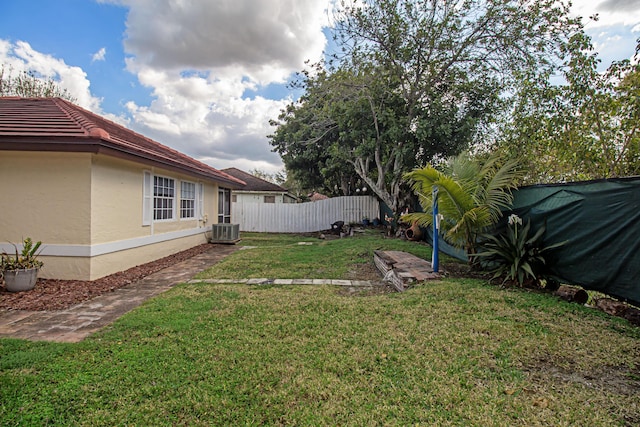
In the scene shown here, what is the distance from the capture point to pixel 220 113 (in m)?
14.6

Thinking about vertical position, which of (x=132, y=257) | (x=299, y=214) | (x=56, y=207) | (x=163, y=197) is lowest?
(x=132, y=257)

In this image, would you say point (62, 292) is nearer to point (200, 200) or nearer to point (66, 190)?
point (66, 190)

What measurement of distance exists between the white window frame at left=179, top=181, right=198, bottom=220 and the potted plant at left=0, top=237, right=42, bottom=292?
427 cm

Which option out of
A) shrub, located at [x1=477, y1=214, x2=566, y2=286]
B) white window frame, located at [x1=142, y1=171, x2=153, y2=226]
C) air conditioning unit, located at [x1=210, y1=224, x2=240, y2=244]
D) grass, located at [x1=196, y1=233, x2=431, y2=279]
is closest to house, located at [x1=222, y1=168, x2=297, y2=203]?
air conditioning unit, located at [x1=210, y1=224, x2=240, y2=244]

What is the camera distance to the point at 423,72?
10.4m

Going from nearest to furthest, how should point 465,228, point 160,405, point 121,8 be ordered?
point 160,405 → point 465,228 → point 121,8

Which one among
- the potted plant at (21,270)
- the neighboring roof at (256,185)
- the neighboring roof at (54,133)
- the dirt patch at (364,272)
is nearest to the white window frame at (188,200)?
the neighboring roof at (54,133)

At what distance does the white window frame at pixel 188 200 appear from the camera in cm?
925

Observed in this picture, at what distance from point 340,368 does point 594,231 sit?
12.6 feet

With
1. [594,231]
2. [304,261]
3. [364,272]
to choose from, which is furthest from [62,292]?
[594,231]

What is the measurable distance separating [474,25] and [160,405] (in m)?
11.9

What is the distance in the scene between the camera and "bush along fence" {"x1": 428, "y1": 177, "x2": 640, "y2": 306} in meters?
3.54

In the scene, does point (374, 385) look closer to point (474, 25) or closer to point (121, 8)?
point (121, 8)

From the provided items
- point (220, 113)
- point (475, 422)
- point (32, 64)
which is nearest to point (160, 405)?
point (475, 422)
